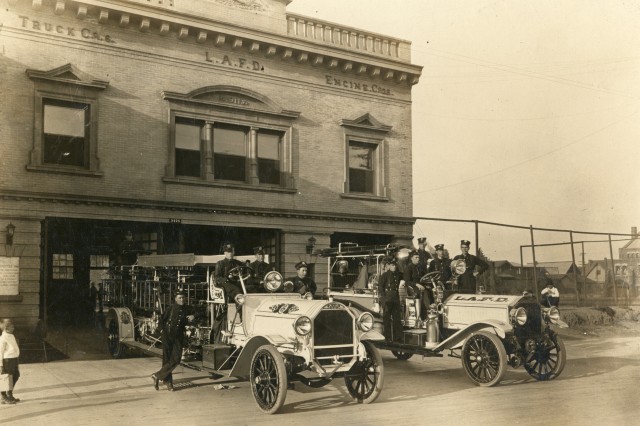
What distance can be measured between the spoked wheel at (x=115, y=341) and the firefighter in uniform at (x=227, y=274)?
447 cm

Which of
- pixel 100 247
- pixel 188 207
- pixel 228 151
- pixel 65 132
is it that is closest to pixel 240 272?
pixel 188 207

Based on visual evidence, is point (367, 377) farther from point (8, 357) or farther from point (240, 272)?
point (8, 357)

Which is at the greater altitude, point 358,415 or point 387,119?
point 387,119

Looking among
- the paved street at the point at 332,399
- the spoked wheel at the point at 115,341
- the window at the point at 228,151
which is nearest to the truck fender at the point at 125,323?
the spoked wheel at the point at 115,341

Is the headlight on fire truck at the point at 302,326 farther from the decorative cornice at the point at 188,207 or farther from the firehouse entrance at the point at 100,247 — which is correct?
the firehouse entrance at the point at 100,247

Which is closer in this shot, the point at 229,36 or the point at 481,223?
the point at 229,36

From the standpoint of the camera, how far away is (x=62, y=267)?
19625 millimetres

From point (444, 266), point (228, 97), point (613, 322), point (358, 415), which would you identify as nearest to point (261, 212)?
point (228, 97)

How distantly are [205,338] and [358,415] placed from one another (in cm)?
394

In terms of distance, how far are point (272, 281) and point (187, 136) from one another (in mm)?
8284

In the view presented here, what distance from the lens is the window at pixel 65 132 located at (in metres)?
15.3

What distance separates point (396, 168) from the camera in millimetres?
21281

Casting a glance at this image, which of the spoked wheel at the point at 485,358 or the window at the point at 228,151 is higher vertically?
the window at the point at 228,151

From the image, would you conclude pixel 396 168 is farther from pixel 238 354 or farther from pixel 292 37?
pixel 238 354
